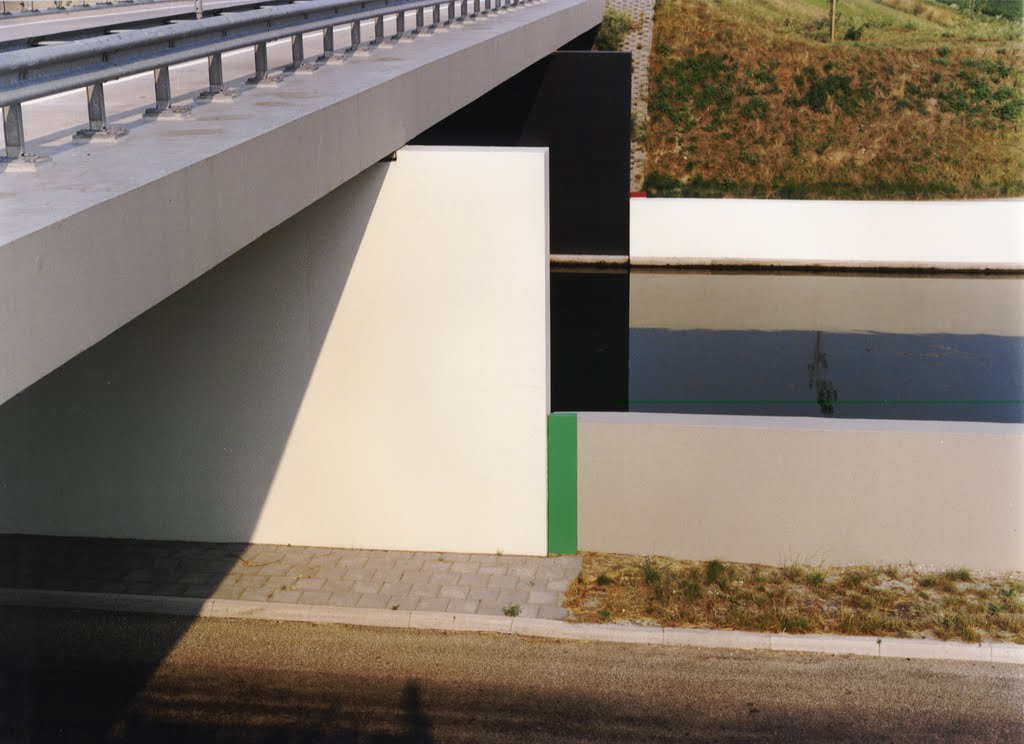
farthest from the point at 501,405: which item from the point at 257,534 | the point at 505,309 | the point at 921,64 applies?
the point at 921,64

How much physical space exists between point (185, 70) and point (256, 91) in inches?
95.0

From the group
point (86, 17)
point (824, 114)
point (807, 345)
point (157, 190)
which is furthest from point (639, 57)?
point (157, 190)

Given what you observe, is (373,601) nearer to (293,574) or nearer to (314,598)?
(314,598)

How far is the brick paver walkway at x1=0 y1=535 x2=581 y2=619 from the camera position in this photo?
10.4 m

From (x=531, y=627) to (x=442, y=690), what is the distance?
1133 millimetres

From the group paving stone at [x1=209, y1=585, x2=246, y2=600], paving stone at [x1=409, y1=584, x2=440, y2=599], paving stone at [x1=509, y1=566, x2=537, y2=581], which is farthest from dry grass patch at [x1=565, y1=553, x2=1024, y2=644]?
paving stone at [x1=209, y1=585, x2=246, y2=600]

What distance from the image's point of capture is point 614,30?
121 ft

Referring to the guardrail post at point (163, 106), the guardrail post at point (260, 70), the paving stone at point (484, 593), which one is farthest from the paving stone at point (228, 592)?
the guardrail post at point (163, 106)

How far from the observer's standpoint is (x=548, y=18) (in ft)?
64.8

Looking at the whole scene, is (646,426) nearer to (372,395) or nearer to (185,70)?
(372,395)

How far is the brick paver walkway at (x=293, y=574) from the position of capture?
10.4 meters

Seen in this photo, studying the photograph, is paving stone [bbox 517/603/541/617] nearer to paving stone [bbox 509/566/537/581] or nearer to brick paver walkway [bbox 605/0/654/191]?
paving stone [bbox 509/566/537/581]

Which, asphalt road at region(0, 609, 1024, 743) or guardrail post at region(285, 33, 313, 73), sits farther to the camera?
guardrail post at region(285, 33, 313, 73)

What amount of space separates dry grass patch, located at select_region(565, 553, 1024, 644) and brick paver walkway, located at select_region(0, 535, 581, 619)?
1.58 feet
